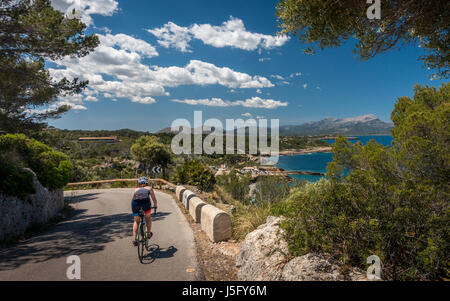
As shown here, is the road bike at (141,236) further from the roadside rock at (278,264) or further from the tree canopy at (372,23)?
the tree canopy at (372,23)

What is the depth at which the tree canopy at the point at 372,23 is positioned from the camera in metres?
4.41

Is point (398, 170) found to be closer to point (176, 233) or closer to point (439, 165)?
point (439, 165)

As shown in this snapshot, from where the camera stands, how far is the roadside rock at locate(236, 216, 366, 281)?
331cm

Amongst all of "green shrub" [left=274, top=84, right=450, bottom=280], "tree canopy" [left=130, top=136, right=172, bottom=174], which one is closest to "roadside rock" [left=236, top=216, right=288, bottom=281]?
"green shrub" [left=274, top=84, right=450, bottom=280]

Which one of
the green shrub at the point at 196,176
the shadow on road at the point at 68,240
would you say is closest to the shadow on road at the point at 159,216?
the shadow on road at the point at 68,240

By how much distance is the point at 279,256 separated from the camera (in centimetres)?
411

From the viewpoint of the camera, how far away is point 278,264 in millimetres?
3969

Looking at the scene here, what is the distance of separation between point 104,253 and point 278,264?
162 inches

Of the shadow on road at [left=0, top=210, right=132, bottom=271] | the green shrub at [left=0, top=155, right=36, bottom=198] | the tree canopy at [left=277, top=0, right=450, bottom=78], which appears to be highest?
the tree canopy at [left=277, top=0, right=450, bottom=78]

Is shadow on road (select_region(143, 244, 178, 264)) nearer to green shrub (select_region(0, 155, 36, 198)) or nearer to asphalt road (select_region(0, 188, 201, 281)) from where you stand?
asphalt road (select_region(0, 188, 201, 281))

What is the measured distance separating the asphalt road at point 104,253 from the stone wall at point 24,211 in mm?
565

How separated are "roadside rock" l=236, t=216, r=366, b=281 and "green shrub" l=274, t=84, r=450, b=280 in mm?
170

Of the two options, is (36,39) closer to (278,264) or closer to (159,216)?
(159,216)

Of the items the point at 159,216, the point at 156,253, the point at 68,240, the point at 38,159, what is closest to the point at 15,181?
the point at 68,240
